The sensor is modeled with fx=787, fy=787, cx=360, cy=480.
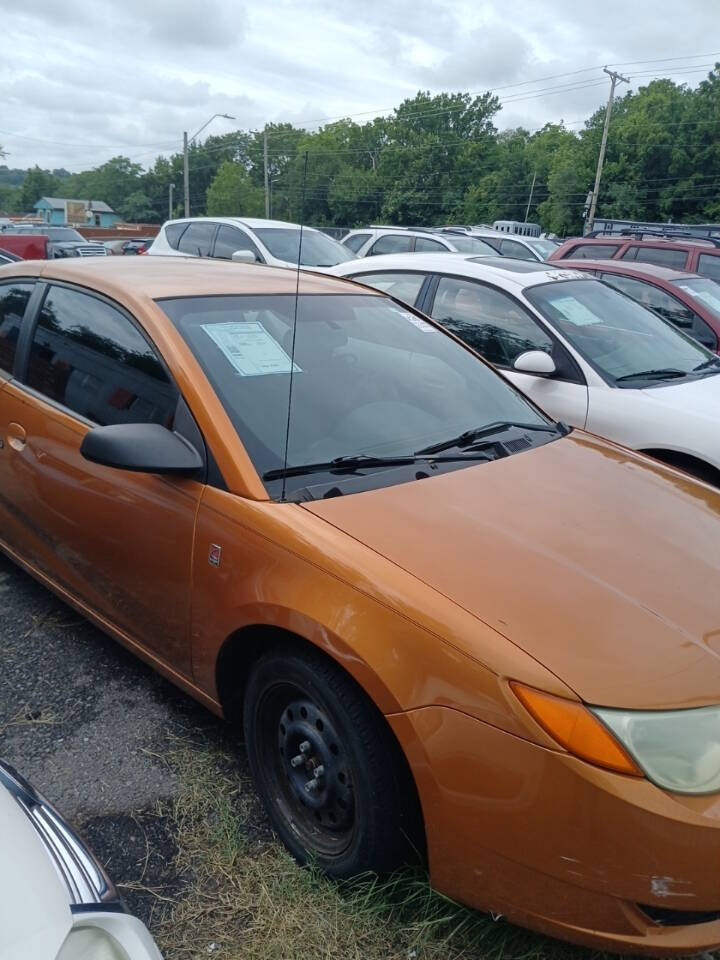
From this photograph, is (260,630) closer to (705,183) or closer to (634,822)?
(634,822)

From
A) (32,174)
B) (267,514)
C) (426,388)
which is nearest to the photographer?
(267,514)

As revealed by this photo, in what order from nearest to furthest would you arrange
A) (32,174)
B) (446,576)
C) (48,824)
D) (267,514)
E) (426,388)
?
(48,824) → (446,576) → (267,514) → (426,388) → (32,174)

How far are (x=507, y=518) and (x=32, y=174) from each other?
133 m

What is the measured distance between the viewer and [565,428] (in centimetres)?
308

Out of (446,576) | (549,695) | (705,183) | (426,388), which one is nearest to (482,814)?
(549,695)

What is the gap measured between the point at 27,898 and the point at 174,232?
11269 millimetres

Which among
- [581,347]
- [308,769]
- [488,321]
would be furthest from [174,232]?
[308,769]

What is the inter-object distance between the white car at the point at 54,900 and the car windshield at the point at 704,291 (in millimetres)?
6568

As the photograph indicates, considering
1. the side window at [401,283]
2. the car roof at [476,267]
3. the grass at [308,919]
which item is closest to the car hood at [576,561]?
the grass at [308,919]

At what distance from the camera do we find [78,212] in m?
92.5

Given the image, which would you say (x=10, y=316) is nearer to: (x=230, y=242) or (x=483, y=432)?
(x=483, y=432)

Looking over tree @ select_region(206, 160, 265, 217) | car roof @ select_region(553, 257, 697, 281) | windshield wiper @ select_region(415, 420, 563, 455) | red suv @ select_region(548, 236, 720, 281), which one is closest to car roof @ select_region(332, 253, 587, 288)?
tree @ select_region(206, 160, 265, 217)

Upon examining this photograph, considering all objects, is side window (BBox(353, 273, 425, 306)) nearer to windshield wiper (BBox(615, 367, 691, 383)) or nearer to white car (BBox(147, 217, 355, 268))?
windshield wiper (BBox(615, 367, 691, 383))

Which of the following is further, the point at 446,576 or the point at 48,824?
the point at 446,576
